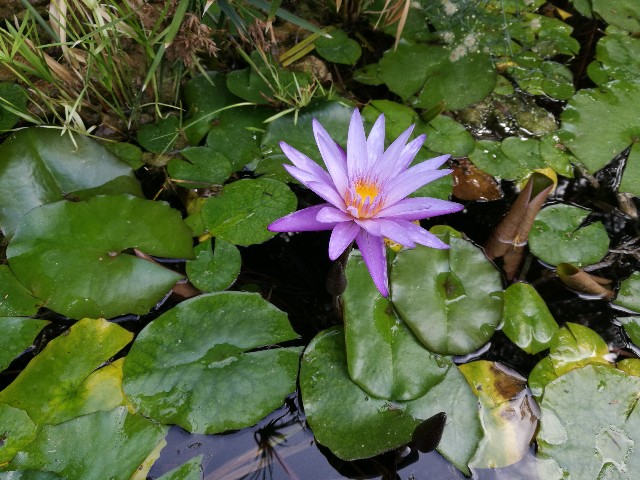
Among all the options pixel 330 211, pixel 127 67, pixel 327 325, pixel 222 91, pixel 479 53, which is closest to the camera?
pixel 330 211

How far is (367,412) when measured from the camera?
174 cm

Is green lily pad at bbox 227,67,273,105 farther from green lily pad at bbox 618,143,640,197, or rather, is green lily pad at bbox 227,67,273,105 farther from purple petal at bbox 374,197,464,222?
green lily pad at bbox 618,143,640,197

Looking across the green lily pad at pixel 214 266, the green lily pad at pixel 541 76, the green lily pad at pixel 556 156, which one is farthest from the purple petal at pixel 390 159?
the green lily pad at pixel 541 76

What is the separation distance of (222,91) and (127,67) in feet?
1.49

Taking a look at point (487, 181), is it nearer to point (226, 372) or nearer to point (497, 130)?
point (497, 130)

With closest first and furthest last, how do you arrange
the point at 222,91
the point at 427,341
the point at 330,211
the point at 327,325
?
the point at 330,211, the point at 427,341, the point at 327,325, the point at 222,91

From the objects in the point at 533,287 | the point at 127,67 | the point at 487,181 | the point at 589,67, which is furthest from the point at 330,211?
the point at 589,67

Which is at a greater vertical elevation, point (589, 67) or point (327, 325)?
point (589, 67)

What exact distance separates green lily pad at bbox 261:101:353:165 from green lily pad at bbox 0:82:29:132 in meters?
1.16

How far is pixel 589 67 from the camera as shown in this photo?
2.87 m

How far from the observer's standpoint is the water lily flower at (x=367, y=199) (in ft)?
4.78

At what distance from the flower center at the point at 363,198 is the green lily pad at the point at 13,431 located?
128cm

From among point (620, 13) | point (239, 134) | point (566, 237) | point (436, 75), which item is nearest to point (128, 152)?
point (239, 134)

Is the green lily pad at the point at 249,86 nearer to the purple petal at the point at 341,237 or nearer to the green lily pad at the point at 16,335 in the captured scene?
the purple petal at the point at 341,237
